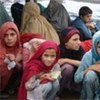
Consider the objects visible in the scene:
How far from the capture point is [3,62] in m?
3.51

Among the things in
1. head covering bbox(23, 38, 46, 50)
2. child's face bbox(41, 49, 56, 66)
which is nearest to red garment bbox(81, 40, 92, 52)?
head covering bbox(23, 38, 46, 50)

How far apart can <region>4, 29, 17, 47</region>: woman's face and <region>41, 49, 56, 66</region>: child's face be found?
0.45 metres

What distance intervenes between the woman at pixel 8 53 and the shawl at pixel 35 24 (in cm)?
83

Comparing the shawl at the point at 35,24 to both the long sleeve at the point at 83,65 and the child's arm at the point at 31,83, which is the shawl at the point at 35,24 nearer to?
the long sleeve at the point at 83,65

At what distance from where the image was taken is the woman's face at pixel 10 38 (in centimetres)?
360

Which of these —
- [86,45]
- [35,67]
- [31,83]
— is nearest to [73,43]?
[86,45]

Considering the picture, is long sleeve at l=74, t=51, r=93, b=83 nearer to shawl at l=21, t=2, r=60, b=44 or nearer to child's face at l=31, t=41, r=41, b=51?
child's face at l=31, t=41, r=41, b=51

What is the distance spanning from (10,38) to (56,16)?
1564mm

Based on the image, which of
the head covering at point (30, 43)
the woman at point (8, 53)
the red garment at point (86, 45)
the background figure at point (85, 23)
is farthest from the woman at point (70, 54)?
the background figure at point (85, 23)

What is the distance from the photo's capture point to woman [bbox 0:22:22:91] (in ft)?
11.5

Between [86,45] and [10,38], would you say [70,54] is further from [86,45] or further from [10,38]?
[10,38]

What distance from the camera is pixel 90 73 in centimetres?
334

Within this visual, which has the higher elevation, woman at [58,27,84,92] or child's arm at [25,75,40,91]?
woman at [58,27,84,92]

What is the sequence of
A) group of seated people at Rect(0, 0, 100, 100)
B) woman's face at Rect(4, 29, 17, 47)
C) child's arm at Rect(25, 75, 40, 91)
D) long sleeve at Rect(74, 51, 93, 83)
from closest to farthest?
child's arm at Rect(25, 75, 40, 91), group of seated people at Rect(0, 0, 100, 100), long sleeve at Rect(74, 51, 93, 83), woman's face at Rect(4, 29, 17, 47)
